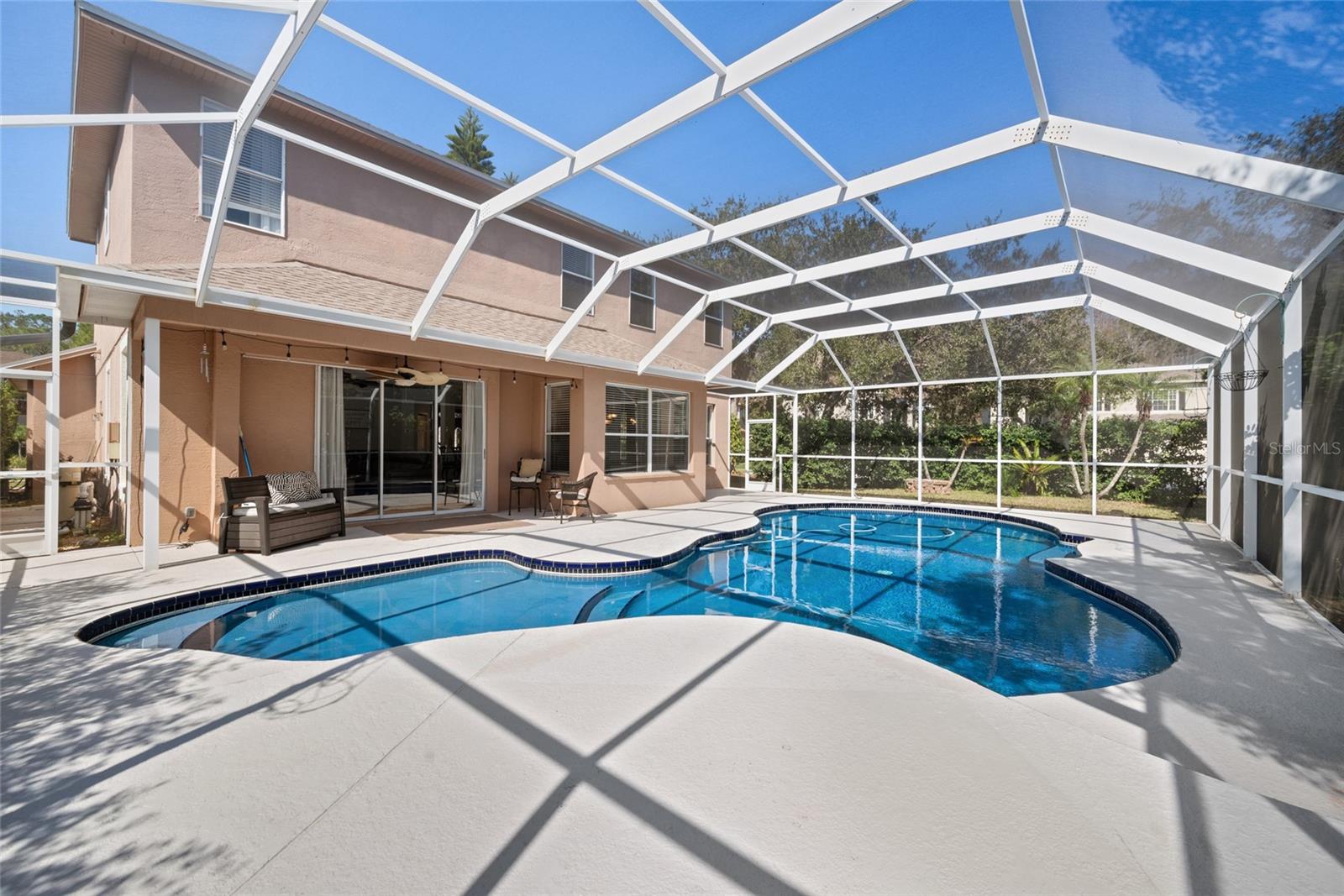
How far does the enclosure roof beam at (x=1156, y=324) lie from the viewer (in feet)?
30.6

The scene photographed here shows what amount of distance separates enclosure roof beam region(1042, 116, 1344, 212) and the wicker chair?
Result: 30.9 feet

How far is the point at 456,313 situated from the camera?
9.37 metres

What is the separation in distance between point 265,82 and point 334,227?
5.28 m

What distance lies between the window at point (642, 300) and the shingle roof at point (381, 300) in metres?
1.96

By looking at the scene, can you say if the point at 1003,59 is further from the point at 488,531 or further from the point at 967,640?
the point at 488,531

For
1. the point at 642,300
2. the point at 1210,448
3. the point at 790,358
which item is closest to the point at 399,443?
the point at 642,300

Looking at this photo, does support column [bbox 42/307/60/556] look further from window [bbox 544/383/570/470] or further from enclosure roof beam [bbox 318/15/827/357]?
window [bbox 544/383/570/470]

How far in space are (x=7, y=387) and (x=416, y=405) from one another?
7.74m

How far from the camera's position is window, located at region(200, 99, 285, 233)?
24.6 ft

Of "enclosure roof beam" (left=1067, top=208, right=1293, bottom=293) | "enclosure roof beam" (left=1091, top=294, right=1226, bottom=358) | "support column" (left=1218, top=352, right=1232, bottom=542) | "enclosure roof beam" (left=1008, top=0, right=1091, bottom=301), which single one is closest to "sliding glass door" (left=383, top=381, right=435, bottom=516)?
"enclosure roof beam" (left=1008, top=0, right=1091, bottom=301)

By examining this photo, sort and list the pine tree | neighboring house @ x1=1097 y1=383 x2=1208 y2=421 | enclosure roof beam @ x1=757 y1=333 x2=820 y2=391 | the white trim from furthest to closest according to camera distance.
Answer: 1. the pine tree
2. neighboring house @ x1=1097 y1=383 x2=1208 y2=421
3. enclosure roof beam @ x1=757 y1=333 x2=820 y2=391
4. the white trim

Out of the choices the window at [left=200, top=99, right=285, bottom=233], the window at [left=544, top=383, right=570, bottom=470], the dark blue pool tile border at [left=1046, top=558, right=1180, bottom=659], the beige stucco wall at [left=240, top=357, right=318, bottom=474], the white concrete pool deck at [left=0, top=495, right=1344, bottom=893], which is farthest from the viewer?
the window at [left=544, top=383, right=570, bottom=470]

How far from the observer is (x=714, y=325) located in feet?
53.1

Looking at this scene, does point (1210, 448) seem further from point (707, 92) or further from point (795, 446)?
point (707, 92)
